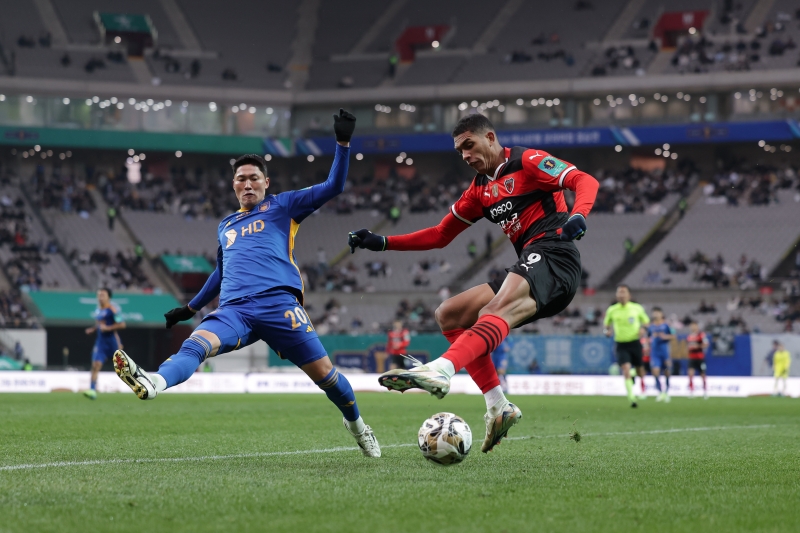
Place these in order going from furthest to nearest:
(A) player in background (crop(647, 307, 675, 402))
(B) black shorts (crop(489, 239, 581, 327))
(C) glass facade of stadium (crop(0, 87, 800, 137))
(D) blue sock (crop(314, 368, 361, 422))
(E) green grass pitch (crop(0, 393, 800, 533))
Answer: (C) glass facade of stadium (crop(0, 87, 800, 137)), (A) player in background (crop(647, 307, 675, 402)), (D) blue sock (crop(314, 368, 361, 422)), (B) black shorts (crop(489, 239, 581, 327)), (E) green grass pitch (crop(0, 393, 800, 533))

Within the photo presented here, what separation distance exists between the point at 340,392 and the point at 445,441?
129 cm

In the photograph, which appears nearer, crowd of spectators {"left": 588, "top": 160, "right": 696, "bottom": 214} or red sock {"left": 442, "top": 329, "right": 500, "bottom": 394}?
red sock {"left": 442, "top": 329, "right": 500, "bottom": 394}

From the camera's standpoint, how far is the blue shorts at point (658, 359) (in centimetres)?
2395

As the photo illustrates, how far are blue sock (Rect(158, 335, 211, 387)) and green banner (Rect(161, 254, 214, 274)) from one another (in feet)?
139

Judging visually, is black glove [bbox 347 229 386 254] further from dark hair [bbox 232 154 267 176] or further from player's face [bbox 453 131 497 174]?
dark hair [bbox 232 154 267 176]

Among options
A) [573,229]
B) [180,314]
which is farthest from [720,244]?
[573,229]

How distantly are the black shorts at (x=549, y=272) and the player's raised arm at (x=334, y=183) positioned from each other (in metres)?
1.52

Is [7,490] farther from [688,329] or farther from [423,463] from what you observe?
[688,329]

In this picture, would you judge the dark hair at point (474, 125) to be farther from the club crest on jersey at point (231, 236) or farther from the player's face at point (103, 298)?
the player's face at point (103, 298)

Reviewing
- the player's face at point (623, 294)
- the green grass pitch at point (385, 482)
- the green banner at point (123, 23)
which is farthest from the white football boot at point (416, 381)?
the green banner at point (123, 23)

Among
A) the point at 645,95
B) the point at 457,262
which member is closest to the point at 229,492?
the point at 457,262

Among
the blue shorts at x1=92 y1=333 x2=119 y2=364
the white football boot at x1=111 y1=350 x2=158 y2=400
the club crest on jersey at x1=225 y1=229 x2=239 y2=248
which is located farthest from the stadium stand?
the white football boot at x1=111 y1=350 x2=158 y2=400

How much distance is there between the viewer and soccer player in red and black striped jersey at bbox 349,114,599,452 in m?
6.67

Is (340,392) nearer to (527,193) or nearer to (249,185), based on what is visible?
(249,185)
